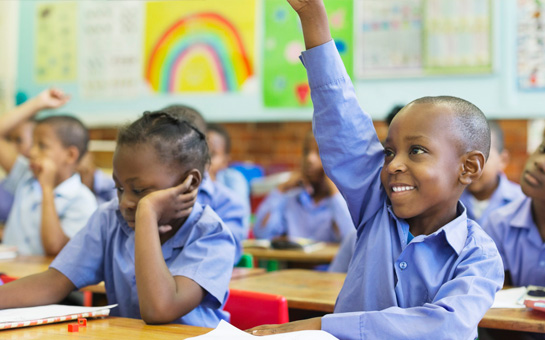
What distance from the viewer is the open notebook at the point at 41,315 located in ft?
3.89

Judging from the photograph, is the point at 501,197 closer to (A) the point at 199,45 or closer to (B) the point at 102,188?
(B) the point at 102,188

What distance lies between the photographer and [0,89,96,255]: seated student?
2.69 metres

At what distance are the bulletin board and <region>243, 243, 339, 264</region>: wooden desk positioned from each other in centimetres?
182

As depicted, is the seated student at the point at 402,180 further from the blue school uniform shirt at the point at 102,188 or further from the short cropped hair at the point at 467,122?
the blue school uniform shirt at the point at 102,188

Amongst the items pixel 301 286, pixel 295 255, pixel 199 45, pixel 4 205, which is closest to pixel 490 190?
pixel 295 255

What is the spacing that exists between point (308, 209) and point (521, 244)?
1.70 meters

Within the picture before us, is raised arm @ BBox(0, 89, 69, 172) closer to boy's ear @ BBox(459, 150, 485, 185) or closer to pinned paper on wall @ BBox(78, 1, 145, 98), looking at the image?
pinned paper on wall @ BBox(78, 1, 145, 98)

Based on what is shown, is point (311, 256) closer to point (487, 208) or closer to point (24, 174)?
point (487, 208)

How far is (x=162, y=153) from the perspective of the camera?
4.91 feet

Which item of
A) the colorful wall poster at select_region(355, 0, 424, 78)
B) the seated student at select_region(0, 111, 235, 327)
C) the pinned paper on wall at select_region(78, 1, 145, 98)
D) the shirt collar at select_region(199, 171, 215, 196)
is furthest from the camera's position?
the pinned paper on wall at select_region(78, 1, 145, 98)

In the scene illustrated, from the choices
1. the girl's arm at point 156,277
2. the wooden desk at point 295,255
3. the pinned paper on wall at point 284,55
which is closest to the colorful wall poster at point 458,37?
the pinned paper on wall at point 284,55

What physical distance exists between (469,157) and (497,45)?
3.10 m

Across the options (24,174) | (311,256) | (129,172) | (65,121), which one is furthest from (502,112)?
(129,172)

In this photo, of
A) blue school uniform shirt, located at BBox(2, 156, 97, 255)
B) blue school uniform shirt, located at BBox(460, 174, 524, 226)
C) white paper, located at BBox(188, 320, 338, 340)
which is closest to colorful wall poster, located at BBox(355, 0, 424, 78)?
blue school uniform shirt, located at BBox(460, 174, 524, 226)
